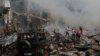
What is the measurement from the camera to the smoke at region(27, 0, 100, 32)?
25.7 m

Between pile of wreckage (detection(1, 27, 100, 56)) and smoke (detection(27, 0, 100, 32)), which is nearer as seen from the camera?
pile of wreckage (detection(1, 27, 100, 56))

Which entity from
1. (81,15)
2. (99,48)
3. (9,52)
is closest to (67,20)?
(81,15)

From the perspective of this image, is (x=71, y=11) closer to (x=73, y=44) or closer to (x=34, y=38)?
(x=73, y=44)

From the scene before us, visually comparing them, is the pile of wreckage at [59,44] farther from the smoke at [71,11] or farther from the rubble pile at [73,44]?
the smoke at [71,11]

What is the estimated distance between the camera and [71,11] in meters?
26.5

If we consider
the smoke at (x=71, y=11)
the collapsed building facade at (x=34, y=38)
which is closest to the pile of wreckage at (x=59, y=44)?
the collapsed building facade at (x=34, y=38)

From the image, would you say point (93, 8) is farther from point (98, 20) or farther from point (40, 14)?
point (40, 14)

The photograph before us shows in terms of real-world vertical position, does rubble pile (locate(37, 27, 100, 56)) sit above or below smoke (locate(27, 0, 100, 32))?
below

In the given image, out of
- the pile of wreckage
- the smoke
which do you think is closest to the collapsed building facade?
the pile of wreckage

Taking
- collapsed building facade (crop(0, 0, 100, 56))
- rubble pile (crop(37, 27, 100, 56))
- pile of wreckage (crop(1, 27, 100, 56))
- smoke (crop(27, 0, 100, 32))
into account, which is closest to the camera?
pile of wreckage (crop(1, 27, 100, 56))

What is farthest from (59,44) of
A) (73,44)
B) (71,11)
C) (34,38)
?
(71,11)

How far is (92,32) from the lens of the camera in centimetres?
2311

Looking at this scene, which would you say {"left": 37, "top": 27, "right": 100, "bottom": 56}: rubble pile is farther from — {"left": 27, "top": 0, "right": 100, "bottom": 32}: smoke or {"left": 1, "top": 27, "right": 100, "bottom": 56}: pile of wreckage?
{"left": 27, "top": 0, "right": 100, "bottom": 32}: smoke

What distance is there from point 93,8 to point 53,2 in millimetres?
3789
